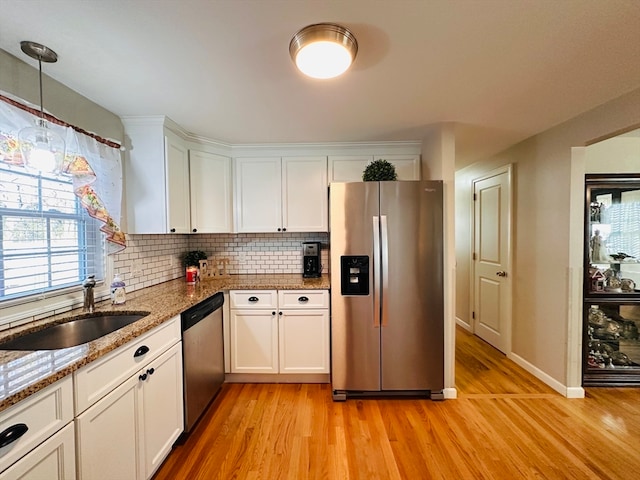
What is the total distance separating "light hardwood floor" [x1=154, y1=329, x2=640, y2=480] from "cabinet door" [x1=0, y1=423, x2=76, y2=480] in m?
0.82

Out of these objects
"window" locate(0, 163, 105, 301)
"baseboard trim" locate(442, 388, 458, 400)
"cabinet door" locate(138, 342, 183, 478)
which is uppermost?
"window" locate(0, 163, 105, 301)

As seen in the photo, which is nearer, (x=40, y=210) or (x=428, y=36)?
(x=428, y=36)

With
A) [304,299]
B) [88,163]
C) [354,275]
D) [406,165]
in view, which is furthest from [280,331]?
[406,165]

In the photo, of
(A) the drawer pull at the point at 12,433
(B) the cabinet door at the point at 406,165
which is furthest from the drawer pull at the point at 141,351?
(B) the cabinet door at the point at 406,165

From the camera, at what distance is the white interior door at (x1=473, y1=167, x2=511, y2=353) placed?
319 centimetres

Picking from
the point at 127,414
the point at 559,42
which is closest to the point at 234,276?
the point at 127,414

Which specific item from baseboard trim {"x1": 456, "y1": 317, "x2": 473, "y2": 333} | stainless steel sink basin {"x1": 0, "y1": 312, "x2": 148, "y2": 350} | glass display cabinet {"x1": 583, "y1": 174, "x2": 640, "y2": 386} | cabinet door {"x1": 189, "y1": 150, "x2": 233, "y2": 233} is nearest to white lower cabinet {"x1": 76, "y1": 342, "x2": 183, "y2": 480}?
stainless steel sink basin {"x1": 0, "y1": 312, "x2": 148, "y2": 350}

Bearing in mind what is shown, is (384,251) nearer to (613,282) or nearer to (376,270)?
(376,270)

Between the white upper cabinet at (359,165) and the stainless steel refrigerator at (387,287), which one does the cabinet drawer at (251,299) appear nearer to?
the stainless steel refrigerator at (387,287)

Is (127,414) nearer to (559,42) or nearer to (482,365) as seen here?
(559,42)

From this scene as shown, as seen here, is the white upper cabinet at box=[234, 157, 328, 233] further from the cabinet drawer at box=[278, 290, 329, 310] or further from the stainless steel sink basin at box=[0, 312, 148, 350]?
the stainless steel sink basin at box=[0, 312, 148, 350]

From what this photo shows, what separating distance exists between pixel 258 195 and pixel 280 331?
1378 millimetres

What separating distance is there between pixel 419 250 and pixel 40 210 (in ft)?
8.29

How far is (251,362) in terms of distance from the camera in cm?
264
